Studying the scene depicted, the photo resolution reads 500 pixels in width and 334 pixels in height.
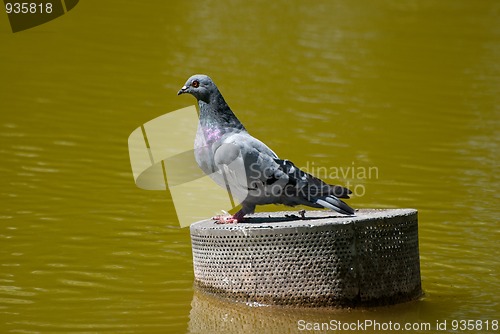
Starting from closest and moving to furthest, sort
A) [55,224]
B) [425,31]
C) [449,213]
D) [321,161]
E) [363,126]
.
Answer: [55,224], [449,213], [321,161], [363,126], [425,31]

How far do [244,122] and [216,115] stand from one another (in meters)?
5.74

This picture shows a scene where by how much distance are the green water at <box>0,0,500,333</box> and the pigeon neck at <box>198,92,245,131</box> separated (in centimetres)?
126

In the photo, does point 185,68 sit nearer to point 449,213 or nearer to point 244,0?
point 244,0

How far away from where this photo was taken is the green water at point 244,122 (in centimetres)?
748

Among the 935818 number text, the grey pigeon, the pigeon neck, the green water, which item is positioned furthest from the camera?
the 935818 number text

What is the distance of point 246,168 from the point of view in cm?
724

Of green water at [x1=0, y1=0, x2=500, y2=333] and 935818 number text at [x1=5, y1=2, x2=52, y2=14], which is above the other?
935818 number text at [x1=5, y1=2, x2=52, y2=14]

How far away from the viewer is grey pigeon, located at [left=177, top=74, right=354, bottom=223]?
7.24 meters

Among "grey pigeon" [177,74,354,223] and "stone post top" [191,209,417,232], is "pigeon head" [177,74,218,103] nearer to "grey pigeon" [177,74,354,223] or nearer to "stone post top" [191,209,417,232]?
"grey pigeon" [177,74,354,223]

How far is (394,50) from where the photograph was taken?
17.6 meters

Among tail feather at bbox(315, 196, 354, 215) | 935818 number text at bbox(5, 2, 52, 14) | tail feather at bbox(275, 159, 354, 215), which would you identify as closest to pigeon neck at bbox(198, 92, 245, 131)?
tail feather at bbox(275, 159, 354, 215)

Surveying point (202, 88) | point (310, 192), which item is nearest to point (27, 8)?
point (202, 88)

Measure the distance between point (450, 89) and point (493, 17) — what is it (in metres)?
5.02

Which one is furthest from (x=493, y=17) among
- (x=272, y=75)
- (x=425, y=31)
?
(x=272, y=75)
